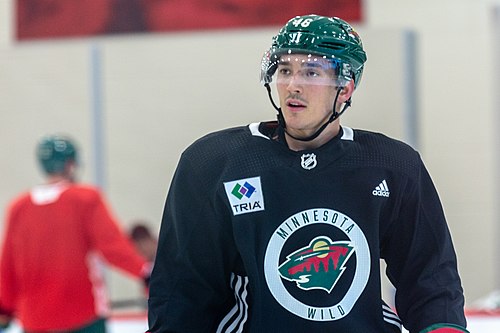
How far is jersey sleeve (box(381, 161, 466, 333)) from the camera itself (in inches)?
72.9

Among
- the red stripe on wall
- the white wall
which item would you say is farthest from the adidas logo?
the red stripe on wall

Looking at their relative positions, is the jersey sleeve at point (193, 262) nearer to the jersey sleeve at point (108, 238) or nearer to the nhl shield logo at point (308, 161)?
the nhl shield logo at point (308, 161)

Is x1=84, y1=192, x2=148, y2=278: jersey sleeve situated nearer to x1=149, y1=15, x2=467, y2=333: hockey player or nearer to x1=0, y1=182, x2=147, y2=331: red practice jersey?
x1=0, y1=182, x2=147, y2=331: red practice jersey

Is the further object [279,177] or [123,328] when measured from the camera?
[123,328]

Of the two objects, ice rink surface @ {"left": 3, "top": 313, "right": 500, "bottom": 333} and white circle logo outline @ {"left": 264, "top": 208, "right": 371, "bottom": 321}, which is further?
ice rink surface @ {"left": 3, "top": 313, "right": 500, "bottom": 333}

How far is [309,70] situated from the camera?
183 cm

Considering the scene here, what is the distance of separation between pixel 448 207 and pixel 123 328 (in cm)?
228

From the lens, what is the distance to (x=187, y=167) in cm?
188

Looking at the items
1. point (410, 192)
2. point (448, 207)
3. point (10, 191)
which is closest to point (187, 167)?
point (410, 192)

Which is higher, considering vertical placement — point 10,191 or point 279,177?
point 279,177

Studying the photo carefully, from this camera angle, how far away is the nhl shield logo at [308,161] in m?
1.84

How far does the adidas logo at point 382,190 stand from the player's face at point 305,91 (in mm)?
141

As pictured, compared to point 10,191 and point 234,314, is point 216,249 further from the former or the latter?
point 10,191

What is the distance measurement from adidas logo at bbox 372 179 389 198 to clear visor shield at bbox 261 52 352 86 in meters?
0.18
